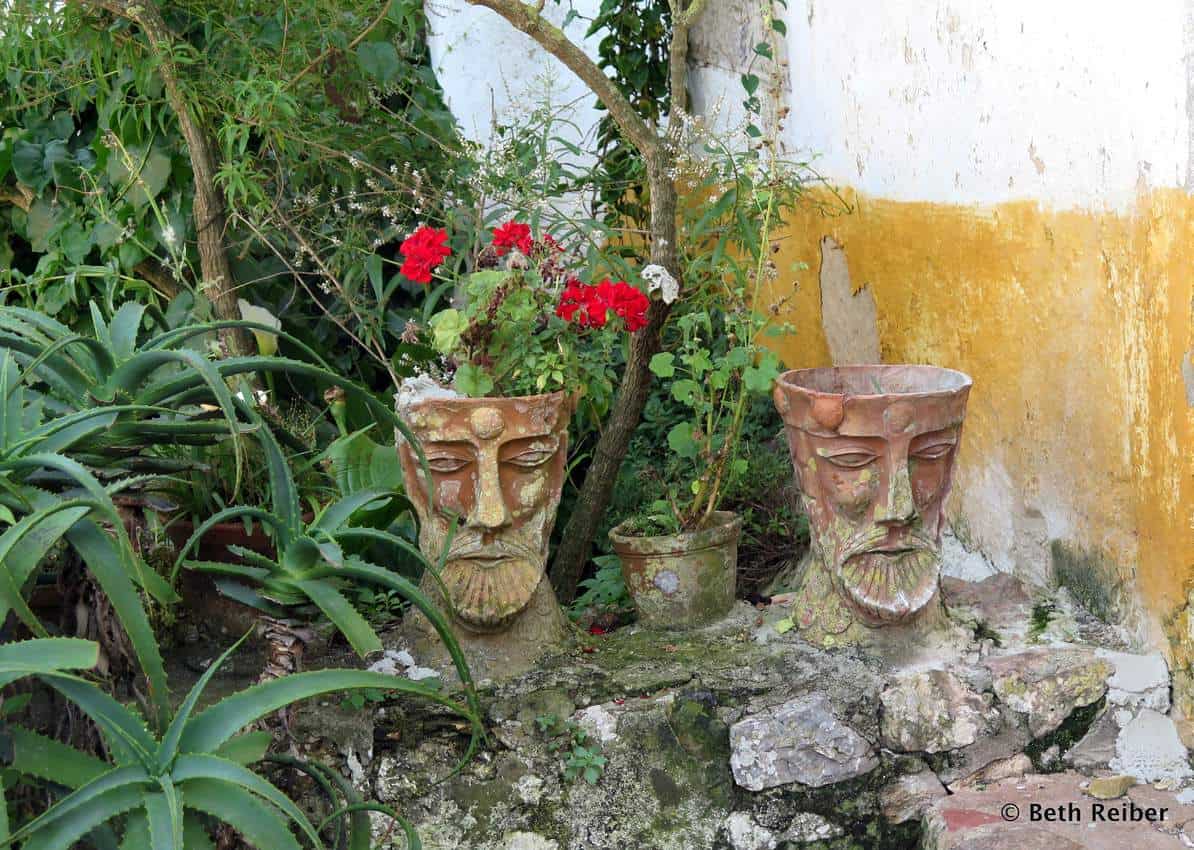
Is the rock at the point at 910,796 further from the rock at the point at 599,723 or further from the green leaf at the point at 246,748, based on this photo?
the green leaf at the point at 246,748

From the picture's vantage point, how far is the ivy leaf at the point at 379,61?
12.1ft

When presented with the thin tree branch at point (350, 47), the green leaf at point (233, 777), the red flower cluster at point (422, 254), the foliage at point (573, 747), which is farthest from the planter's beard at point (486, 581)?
the thin tree branch at point (350, 47)

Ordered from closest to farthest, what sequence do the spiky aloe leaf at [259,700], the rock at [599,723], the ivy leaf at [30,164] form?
the spiky aloe leaf at [259,700] < the rock at [599,723] < the ivy leaf at [30,164]

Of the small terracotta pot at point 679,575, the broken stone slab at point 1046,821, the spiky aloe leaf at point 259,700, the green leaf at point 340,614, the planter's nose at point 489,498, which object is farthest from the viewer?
the small terracotta pot at point 679,575

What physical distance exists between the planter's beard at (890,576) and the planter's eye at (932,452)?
17 cm

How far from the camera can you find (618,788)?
8.65 feet

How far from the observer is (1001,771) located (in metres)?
2.73

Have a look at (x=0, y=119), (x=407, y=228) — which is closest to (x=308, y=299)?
(x=407, y=228)

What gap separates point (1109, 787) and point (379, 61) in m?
2.64

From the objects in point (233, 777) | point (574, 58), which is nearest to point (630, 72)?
point (574, 58)

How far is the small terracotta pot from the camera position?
3119 millimetres

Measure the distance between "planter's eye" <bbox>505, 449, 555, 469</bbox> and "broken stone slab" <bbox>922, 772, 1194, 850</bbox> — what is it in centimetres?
109

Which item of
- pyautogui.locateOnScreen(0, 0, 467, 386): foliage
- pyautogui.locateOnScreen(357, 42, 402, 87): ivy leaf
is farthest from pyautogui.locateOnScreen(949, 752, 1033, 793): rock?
pyautogui.locateOnScreen(357, 42, 402, 87): ivy leaf

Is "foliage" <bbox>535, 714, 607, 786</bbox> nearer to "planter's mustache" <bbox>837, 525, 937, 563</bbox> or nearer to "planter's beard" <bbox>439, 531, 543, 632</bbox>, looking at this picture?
"planter's beard" <bbox>439, 531, 543, 632</bbox>
